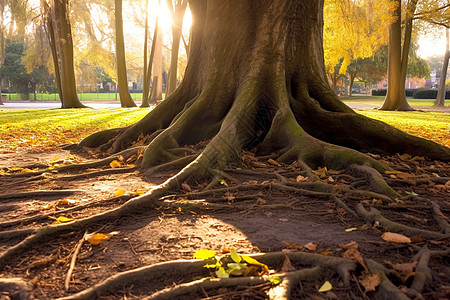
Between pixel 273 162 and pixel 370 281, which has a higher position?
pixel 273 162

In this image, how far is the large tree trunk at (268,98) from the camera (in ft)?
16.6

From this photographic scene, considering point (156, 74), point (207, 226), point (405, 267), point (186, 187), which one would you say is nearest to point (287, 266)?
point (405, 267)

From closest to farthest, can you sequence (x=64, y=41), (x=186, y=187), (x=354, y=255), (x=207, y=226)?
(x=354, y=255), (x=207, y=226), (x=186, y=187), (x=64, y=41)

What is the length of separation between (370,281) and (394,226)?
93 centimetres

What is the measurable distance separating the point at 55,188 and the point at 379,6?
17.6m

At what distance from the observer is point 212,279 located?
2031mm

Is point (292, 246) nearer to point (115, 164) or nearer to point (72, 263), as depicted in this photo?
point (72, 263)

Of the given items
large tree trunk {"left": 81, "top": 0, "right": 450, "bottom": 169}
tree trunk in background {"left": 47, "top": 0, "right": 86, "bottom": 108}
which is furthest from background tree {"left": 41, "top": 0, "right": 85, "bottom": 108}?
large tree trunk {"left": 81, "top": 0, "right": 450, "bottom": 169}

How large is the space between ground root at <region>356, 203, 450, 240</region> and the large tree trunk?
5.70 ft

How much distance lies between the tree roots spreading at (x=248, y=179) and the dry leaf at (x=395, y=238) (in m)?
0.12

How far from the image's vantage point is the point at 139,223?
2951 mm

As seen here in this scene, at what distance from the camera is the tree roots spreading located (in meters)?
2.05

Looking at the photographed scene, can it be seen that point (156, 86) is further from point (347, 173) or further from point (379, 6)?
point (347, 173)

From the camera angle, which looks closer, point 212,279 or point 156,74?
point 212,279
